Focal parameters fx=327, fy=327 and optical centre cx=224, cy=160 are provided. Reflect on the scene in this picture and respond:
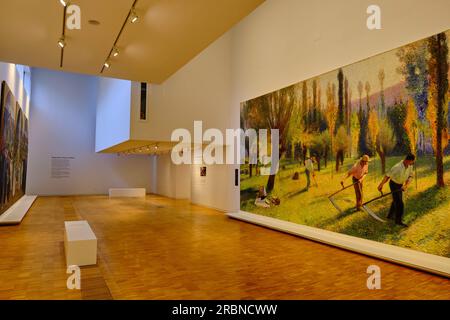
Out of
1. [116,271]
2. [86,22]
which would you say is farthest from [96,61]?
[116,271]

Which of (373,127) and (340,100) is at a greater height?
(340,100)

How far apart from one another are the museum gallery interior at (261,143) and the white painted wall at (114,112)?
6.4 inches

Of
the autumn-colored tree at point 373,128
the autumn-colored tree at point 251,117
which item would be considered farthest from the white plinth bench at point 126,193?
the autumn-colored tree at point 373,128

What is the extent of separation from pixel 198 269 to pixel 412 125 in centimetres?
475

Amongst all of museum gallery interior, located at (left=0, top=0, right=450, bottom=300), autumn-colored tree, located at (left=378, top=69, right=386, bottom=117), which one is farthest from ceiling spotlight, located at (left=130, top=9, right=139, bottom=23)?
autumn-colored tree, located at (left=378, top=69, right=386, bottom=117)

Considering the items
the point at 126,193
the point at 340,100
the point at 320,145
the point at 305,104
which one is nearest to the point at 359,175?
the point at 320,145

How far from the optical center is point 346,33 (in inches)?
311

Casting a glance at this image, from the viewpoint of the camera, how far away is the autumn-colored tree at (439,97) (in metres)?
5.68

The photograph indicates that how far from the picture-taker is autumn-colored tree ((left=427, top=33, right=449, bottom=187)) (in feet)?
18.6

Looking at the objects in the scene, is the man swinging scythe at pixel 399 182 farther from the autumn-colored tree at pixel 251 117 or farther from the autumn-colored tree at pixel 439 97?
the autumn-colored tree at pixel 251 117

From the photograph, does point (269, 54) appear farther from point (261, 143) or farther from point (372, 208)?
point (372, 208)

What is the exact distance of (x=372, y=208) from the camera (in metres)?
6.92

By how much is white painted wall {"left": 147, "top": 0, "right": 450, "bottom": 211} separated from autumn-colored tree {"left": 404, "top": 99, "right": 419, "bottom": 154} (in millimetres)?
1352

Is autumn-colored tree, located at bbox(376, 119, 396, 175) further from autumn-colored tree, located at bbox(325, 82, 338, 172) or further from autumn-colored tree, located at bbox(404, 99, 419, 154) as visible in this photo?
autumn-colored tree, located at bbox(325, 82, 338, 172)
